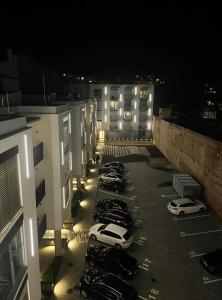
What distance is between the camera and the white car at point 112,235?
1770cm

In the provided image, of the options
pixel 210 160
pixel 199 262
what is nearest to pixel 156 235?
pixel 199 262

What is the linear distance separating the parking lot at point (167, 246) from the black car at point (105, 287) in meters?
1.11

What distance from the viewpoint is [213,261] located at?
1577 centimetres

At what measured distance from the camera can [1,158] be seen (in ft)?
26.0

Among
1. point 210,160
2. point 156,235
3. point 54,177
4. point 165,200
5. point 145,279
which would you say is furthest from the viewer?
A: point 165,200

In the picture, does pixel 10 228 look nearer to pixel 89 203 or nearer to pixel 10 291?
pixel 10 291

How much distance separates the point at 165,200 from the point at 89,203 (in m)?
8.10

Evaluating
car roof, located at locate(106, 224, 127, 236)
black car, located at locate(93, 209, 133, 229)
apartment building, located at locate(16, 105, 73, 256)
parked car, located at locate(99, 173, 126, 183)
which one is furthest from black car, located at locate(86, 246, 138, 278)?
parked car, located at locate(99, 173, 126, 183)

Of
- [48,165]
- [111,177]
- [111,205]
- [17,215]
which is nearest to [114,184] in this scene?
[111,177]

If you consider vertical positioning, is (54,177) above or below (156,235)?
above

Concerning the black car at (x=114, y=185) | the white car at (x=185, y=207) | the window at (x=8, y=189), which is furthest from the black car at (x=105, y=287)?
the black car at (x=114, y=185)

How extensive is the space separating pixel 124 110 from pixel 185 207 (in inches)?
1485

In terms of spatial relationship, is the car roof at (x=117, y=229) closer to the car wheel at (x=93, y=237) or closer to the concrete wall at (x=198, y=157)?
the car wheel at (x=93, y=237)

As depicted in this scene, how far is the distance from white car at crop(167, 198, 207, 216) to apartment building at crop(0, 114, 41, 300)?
14662 millimetres
